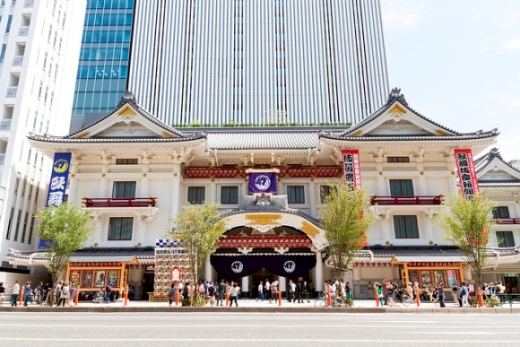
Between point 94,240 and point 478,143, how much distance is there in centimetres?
2940

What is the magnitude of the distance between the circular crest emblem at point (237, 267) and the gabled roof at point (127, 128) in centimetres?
986

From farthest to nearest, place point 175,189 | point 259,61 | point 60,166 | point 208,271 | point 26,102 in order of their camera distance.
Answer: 1. point 259,61
2. point 26,102
3. point 175,189
4. point 60,166
5. point 208,271

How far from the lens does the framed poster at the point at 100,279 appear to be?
24.2 meters

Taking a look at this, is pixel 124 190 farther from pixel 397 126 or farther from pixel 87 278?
pixel 397 126

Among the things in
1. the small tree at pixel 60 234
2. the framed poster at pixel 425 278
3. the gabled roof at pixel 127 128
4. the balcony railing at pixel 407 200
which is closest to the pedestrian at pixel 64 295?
the small tree at pixel 60 234

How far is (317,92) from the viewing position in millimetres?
64812

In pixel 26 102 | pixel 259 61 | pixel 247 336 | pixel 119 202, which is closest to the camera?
pixel 247 336

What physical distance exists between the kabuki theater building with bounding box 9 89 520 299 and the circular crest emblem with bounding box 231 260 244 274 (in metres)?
0.07

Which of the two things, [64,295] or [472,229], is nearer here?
[64,295]

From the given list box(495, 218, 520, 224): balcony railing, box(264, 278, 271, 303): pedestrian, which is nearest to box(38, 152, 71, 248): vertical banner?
box(264, 278, 271, 303): pedestrian

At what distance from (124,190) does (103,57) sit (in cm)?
4547

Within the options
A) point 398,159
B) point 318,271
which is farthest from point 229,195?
point 398,159

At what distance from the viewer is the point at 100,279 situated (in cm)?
2436

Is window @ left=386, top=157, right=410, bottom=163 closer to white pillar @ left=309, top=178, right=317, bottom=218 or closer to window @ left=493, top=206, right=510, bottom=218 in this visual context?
white pillar @ left=309, top=178, right=317, bottom=218
